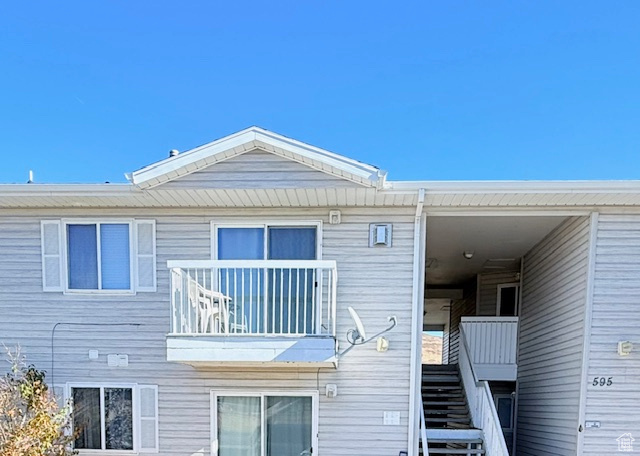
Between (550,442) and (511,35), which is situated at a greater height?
(511,35)

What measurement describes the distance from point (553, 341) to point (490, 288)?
301 cm

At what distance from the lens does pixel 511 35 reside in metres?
9.17

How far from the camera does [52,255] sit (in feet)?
17.3

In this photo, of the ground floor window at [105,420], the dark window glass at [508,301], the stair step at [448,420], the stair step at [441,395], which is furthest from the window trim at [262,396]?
the dark window glass at [508,301]

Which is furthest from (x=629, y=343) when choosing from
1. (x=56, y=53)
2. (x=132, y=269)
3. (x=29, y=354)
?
(x=56, y=53)

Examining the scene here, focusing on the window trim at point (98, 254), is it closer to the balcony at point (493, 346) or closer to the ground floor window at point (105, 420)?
the ground floor window at point (105, 420)

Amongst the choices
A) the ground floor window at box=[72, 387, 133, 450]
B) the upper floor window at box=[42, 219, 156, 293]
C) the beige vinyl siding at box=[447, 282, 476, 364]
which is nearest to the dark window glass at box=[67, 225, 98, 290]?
the upper floor window at box=[42, 219, 156, 293]

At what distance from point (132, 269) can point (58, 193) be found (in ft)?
4.43

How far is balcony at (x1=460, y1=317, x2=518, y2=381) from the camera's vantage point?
7.15 meters

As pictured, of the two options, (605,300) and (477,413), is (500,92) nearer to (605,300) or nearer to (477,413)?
(605,300)

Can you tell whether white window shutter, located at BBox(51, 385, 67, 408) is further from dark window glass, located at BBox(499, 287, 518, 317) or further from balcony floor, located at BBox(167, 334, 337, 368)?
dark window glass, located at BBox(499, 287, 518, 317)

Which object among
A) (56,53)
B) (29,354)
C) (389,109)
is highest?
(56,53)

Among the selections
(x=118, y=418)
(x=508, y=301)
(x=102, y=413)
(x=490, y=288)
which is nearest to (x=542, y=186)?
(x=508, y=301)

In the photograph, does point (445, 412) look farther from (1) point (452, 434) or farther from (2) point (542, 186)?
(2) point (542, 186)
